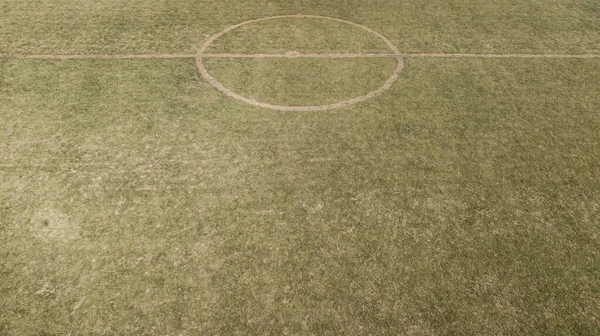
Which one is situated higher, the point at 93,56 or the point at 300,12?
the point at 300,12

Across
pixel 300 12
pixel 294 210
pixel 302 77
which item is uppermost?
pixel 300 12

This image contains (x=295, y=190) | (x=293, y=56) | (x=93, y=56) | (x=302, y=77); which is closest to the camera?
(x=295, y=190)

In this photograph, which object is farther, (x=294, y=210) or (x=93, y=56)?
(x=93, y=56)

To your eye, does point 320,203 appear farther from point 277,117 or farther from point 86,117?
point 86,117

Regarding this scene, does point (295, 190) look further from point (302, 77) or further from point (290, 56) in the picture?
point (290, 56)

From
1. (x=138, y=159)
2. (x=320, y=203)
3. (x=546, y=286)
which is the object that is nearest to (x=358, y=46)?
(x=320, y=203)

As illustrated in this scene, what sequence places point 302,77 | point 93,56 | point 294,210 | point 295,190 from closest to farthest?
point 294,210
point 295,190
point 302,77
point 93,56

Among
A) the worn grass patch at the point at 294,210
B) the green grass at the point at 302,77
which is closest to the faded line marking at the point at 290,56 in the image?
the green grass at the point at 302,77

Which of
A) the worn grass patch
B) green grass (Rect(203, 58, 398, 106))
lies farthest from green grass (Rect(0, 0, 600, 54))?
the worn grass patch

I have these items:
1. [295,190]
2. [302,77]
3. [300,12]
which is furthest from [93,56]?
[295,190]
